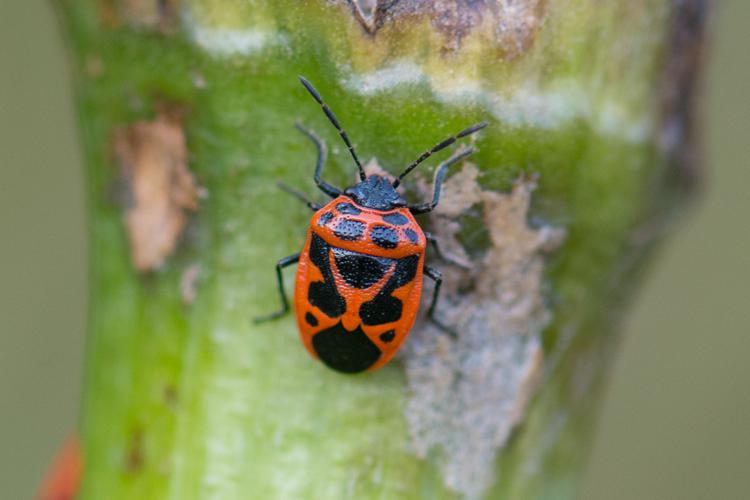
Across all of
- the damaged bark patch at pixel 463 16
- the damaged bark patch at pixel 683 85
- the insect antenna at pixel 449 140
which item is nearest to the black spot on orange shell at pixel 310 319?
the insect antenna at pixel 449 140

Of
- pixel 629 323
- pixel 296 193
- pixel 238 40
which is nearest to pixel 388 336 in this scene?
pixel 296 193

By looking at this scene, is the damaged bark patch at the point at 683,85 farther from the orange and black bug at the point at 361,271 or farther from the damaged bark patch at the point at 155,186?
the damaged bark patch at the point at 155,186

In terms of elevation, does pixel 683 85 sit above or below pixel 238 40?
above

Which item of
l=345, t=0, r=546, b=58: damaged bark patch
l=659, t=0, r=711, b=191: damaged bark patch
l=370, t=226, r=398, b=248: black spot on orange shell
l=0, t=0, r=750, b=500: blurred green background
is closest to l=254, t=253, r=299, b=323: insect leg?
l=370, t=226, r=398, b=248: black spot on orange shell

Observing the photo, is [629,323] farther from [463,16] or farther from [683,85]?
[463,16]

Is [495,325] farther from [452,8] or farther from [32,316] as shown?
[32,316]

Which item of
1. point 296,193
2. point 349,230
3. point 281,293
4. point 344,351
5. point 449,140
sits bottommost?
point 344,351

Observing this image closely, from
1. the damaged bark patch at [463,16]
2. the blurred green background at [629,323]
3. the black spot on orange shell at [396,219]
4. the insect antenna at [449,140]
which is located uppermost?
the damaged bark patch at [463,16]
